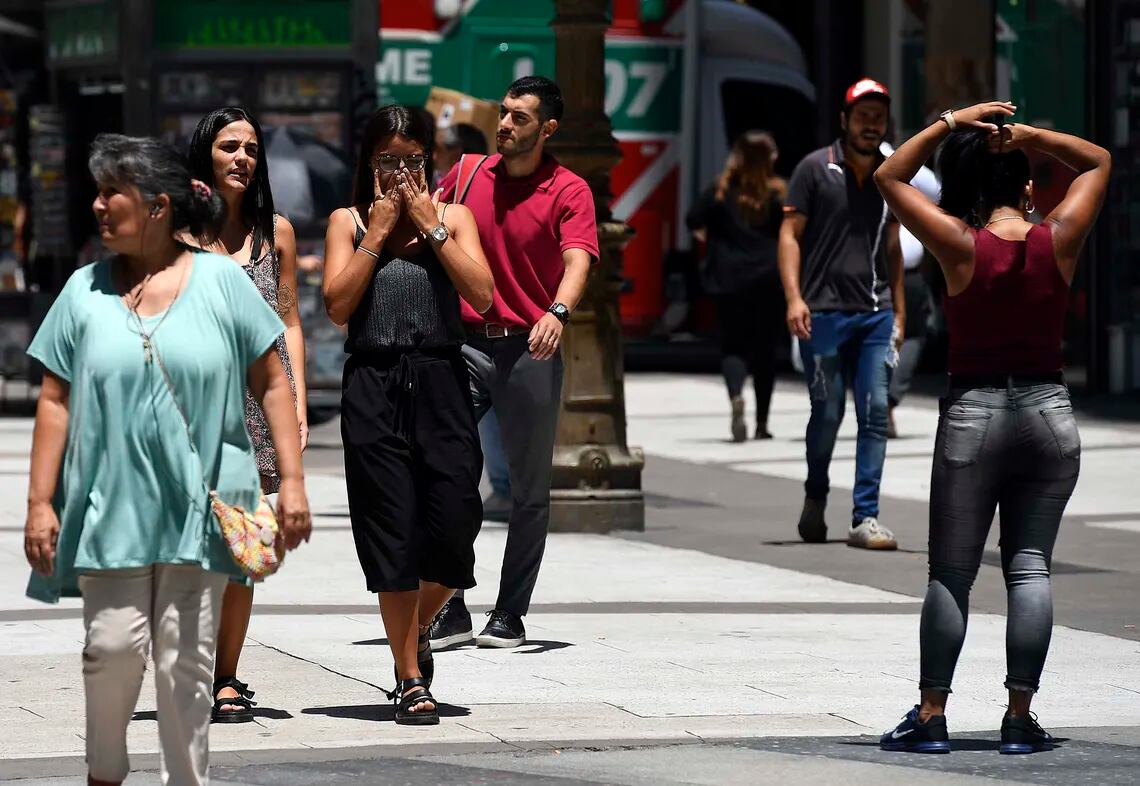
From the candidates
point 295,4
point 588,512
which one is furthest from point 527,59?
point 588,512

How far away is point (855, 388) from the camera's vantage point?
10859 mm

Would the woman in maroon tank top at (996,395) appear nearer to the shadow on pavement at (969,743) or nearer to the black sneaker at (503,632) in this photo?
the shadow on pavement at (969,743)

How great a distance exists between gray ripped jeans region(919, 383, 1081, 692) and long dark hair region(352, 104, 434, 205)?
5.43ft

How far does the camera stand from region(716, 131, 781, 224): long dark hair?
15508 millimetres

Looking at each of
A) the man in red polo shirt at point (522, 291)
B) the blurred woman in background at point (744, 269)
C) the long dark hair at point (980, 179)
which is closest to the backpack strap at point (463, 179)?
the man in red polo shirt at point (522, 291)

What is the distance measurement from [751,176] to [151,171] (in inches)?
421

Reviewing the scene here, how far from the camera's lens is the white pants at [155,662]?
5.18 metres

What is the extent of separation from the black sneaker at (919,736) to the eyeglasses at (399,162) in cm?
202

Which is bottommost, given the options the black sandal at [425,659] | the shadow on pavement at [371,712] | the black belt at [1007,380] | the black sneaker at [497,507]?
the black sneaker at [497,507]

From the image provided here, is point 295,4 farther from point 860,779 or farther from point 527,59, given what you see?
point 860,779

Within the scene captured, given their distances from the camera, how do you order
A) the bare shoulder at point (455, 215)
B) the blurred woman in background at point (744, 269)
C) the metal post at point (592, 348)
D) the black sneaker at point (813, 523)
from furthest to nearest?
the blurred woman in background at point (744, 269) < the metal post at point (592, 348) < the black sneaker at point (813, 523) < the bare shoulder at point (455, 215)

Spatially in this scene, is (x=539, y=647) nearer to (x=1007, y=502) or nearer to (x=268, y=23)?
(x=1007, y=502)

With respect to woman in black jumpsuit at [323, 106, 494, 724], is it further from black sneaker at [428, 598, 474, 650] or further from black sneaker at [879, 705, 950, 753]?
black sneaker at [879, 705, 950, 753]

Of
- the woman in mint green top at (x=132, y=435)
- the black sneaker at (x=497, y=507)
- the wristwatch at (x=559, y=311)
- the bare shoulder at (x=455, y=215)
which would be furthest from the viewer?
the black sneaker at (x=497, y=507)
